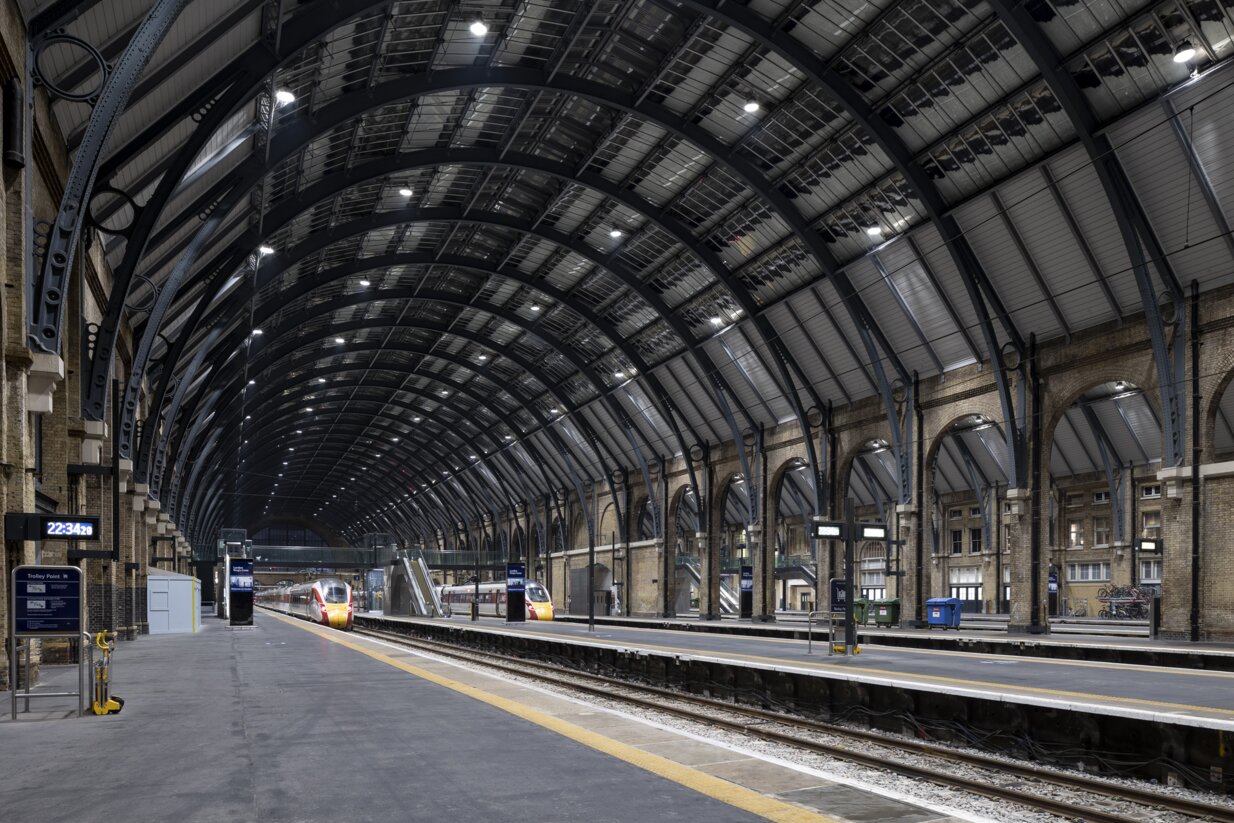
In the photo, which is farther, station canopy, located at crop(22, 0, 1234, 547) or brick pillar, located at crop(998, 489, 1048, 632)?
brick pillar, located at crop(998, 489, 1048, 632)

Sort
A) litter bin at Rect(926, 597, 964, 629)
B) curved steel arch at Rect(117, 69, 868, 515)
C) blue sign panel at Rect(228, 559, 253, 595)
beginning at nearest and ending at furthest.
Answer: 1. curved steel arch at Rect(117, 69, 868, 515)
2. litter bin at Rect(926, 597, 964, 629)
3. blue sign panel at Rect(228, 559, 253, 595)

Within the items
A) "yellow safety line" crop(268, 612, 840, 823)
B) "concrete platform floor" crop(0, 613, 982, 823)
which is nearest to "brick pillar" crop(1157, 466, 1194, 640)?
"concrete platform floor" crop(0, 613, 982, 823)

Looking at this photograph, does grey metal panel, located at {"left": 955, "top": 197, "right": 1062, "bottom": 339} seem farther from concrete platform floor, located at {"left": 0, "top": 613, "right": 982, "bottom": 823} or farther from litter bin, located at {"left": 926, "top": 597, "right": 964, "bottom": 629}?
concrete platform floor, located at {"left": 0, "top": 613, "right": 982, "bottom": 823}

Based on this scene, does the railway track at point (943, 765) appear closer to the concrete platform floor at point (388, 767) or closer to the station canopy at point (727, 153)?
the concrete platform floor at point (388, 767)

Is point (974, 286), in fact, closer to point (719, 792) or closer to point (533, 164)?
point (533, 164)

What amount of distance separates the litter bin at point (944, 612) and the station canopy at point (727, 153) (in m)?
9.06

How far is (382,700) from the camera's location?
49.3 ft

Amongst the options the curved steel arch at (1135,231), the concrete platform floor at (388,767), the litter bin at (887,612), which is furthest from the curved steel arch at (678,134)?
the concrete platform floor at (388,767)

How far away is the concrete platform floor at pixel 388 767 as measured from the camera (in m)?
7.73

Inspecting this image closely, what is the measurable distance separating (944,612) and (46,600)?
1347 inches

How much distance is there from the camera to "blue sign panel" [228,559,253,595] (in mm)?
47906

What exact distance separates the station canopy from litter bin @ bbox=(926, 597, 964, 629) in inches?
357

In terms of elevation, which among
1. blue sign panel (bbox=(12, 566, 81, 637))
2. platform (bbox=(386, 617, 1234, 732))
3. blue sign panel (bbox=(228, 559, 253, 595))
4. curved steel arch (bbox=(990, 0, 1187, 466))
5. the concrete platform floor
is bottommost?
blue sign panel (bbox=(228, 559, 253, 595))

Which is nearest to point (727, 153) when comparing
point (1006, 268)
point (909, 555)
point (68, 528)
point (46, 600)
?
point (1006, 268)
